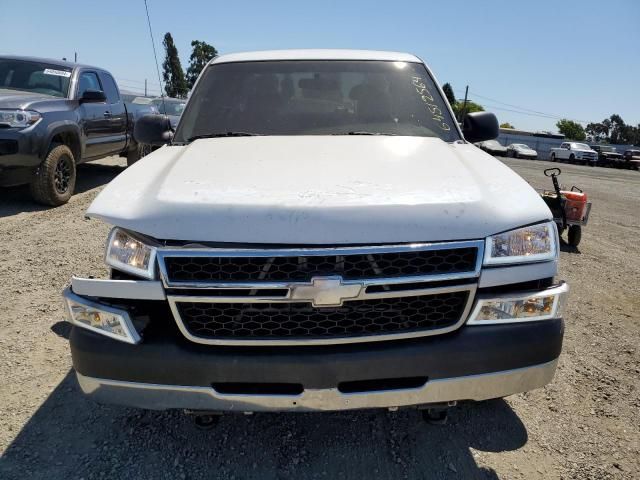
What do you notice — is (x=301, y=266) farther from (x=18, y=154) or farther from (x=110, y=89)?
(x=110, y=89)

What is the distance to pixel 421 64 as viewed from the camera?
3.56 meters

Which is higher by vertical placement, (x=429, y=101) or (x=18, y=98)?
(x=429, y=101)

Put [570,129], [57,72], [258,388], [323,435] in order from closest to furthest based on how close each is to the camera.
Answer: [258,388], [323,435], [57,72], [570,129]

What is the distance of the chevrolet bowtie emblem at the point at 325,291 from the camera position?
172cm

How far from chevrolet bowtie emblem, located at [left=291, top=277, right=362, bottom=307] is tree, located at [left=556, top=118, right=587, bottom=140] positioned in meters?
120

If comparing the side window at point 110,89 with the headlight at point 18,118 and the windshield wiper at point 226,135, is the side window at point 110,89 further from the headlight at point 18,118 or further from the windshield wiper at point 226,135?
the windshield wiper at point 226,135

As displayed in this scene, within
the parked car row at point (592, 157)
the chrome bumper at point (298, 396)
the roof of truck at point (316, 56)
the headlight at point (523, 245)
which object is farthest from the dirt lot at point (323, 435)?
the parked car row at point (592, 157)

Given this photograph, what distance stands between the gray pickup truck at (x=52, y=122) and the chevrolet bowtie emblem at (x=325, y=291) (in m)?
5.57

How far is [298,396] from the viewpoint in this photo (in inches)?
71.1

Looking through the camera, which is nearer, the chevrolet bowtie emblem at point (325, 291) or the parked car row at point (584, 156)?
the chevrolet bowtie emblem at point (325, 291)

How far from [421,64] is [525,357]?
7.94 ft

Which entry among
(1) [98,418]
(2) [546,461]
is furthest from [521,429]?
(1) [98,418]

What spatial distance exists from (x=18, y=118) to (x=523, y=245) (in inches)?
244

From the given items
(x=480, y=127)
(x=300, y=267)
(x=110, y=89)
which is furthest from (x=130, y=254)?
(x=110, y=89)
